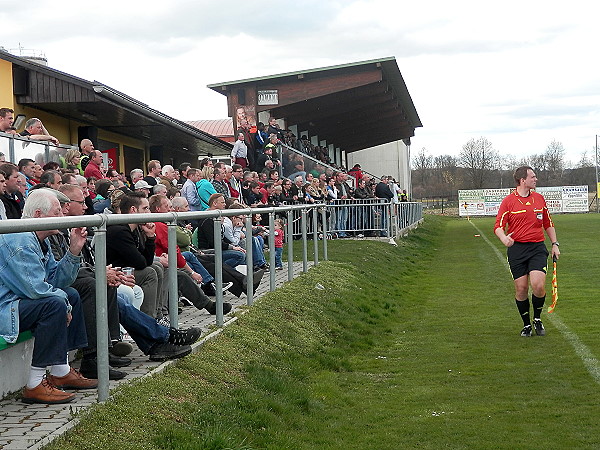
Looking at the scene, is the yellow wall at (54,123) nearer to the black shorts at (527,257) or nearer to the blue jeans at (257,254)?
the blue jeans at (257,254)

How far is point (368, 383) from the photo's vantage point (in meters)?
8.39

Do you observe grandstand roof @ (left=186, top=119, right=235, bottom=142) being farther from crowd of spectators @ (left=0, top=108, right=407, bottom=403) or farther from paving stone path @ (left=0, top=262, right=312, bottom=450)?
paving stone path @ (left=0, top=262, right=312, bottom=450)

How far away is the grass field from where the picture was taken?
19.2 feet

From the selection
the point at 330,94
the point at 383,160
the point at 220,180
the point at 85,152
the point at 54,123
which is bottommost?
the point at 220,180

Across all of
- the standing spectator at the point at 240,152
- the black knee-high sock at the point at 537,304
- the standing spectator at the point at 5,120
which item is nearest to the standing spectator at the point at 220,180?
the standing spectator at the point at 5,120

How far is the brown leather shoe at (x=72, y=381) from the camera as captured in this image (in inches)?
234

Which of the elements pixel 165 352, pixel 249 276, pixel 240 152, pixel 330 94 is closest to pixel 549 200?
pixel 330 94

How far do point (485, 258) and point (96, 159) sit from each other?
517 inches

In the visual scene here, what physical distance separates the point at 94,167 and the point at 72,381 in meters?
7.60

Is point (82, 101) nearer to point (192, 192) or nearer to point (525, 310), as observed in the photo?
point (192, 192)

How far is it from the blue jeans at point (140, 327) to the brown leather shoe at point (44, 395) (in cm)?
132

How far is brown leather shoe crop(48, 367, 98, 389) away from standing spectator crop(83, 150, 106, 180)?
7.34m

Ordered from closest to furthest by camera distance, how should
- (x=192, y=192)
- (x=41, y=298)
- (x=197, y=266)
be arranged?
(x=41, y=298) < (x=197, y=266) < (x=192, y=192)

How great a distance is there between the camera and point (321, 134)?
44.1 meters
